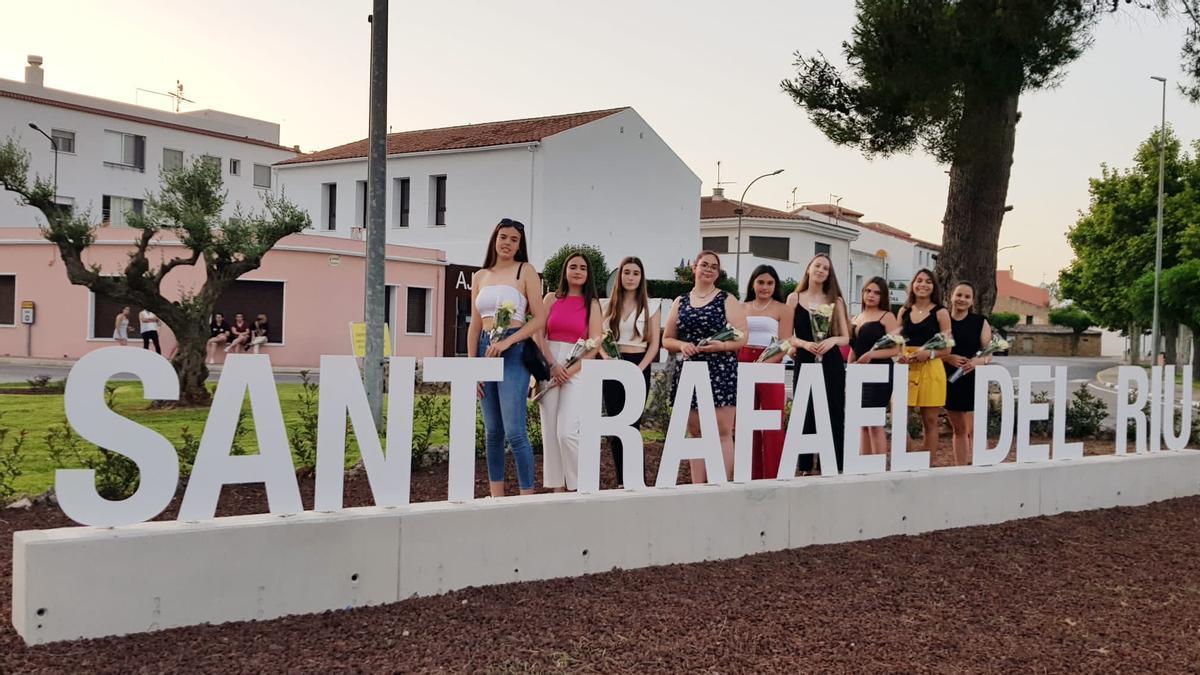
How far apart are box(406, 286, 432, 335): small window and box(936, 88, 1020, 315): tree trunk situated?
21.6m

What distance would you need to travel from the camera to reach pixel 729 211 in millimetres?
54062

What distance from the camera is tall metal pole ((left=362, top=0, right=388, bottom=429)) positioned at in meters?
10.9

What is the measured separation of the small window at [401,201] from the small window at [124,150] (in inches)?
569

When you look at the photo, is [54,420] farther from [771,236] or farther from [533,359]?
[771,236]

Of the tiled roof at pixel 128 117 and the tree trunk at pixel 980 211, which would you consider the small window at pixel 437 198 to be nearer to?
the tiled roof at pixel 128 117

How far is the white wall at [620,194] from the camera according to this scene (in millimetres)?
35812

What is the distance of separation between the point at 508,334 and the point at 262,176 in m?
48.9

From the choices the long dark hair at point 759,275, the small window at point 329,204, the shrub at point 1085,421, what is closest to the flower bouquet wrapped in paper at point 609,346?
the long dark hair at point 759,275

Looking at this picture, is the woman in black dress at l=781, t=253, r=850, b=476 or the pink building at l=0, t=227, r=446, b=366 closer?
the woman in black dress at l=781, t=253, r=850, b=476

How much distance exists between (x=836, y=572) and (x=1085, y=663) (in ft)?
5.11

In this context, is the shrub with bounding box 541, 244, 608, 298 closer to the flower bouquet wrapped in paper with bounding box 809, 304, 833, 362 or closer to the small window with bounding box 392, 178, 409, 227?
the small window with bounding box 392, 178, 409, 227

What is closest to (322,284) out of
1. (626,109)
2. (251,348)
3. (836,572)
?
(251,348)

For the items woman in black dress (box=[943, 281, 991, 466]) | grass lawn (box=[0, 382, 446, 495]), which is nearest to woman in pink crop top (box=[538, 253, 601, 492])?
grass lawn (box=[0, 382, 446, 495])

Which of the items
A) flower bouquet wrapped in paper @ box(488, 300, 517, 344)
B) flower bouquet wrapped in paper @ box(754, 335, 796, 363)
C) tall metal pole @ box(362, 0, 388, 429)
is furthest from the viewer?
tall metal pole @ box(362, 0, 388, 429)
